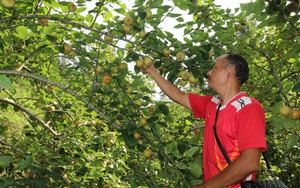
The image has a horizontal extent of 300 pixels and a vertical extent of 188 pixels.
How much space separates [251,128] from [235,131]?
156mm

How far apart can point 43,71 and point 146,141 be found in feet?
7.29

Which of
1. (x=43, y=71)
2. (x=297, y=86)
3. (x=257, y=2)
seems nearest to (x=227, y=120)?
(x=297, y=86)

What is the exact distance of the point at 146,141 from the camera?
2539 millimetres

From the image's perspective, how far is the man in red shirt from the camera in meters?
1.95

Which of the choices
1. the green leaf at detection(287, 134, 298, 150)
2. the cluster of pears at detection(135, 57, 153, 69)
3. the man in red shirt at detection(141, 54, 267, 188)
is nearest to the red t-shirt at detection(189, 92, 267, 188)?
the man in red shirt at detection(141, 54, 267, 188)

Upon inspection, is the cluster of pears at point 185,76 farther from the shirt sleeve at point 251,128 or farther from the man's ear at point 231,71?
the shirt sleeve at point 251,128

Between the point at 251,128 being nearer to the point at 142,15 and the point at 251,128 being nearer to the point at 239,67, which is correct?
the point at 239,67

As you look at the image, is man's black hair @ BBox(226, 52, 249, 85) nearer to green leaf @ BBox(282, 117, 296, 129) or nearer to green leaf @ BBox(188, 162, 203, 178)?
green leaf @ BBox(282, 117, 296, 129)

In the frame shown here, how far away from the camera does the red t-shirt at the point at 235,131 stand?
1984mm

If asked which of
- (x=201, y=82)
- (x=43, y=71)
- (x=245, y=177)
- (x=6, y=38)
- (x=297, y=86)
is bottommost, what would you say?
(x=245, y=177)

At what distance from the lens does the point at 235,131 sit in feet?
6.97

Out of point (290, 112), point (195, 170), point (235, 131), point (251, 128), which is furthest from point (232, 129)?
point (290, 112)

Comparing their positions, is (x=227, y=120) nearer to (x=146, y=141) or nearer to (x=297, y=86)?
(x=297, y=86)

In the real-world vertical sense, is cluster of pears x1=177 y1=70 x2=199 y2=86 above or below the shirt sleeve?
above
